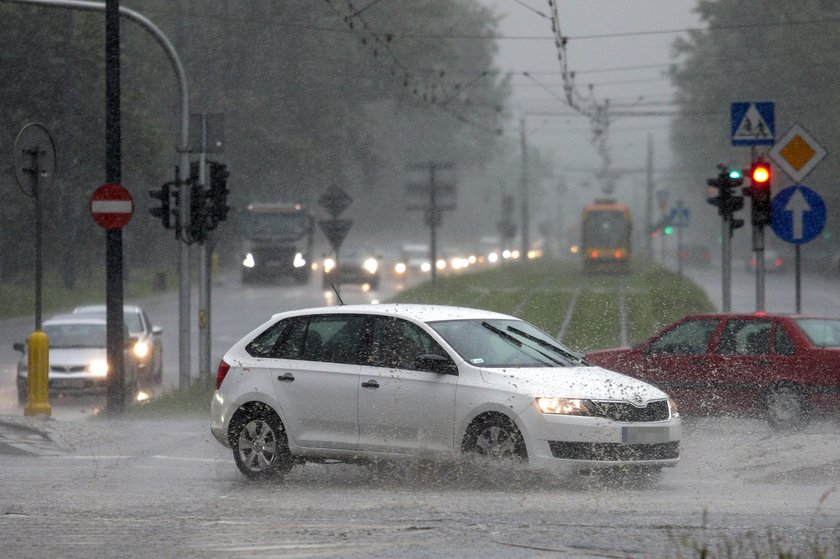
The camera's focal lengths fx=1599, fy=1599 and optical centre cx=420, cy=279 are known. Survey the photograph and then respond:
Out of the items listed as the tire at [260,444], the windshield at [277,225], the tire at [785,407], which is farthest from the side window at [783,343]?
the windshield at [277,225]

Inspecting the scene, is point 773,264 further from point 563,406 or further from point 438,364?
point 563,406

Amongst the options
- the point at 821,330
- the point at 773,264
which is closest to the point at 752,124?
the point at 821,330

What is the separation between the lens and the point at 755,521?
9938 millimetres

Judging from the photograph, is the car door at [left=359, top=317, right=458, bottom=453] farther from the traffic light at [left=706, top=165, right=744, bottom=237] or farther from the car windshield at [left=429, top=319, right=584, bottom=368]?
the traffic light at [left=706, top=165, right=744, bottom=237]

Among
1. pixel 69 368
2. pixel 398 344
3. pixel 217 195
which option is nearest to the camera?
pixel 398 344

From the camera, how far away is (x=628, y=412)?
39.5 ft

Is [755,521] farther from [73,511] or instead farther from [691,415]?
[691,415]

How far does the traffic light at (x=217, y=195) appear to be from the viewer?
2388cm

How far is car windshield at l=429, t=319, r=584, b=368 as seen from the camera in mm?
12617

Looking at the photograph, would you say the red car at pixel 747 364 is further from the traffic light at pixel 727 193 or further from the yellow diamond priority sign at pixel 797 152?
the traffic light at pixel 727 193

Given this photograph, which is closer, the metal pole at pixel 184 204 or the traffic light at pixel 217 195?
the metal pole at pixel 184 204

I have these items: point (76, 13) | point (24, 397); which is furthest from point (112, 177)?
point (76, 13)

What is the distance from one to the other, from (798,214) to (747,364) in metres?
3.71

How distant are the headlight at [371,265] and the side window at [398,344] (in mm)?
47783
